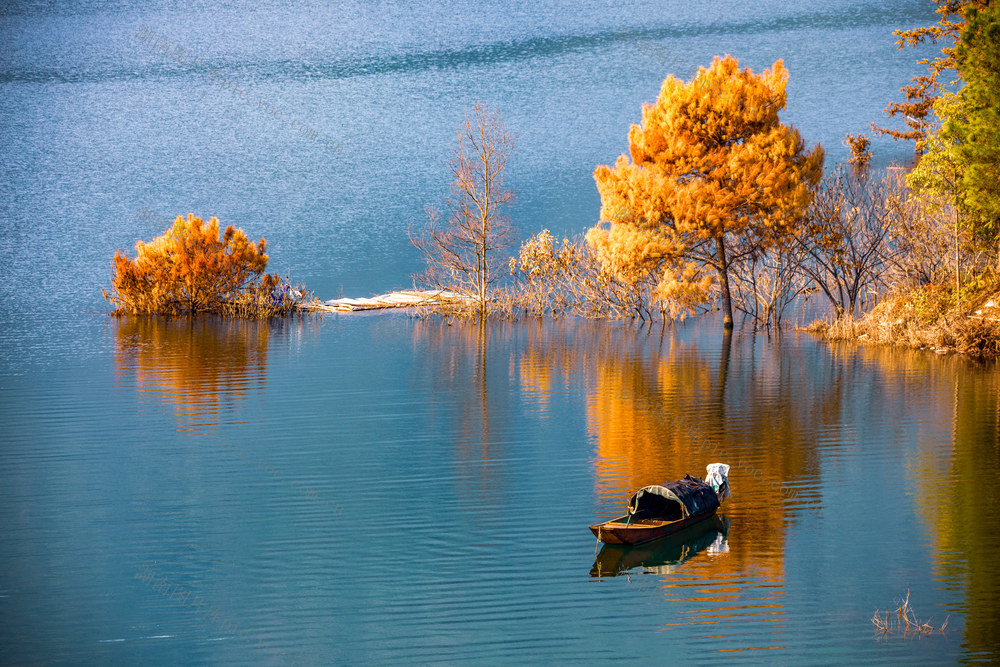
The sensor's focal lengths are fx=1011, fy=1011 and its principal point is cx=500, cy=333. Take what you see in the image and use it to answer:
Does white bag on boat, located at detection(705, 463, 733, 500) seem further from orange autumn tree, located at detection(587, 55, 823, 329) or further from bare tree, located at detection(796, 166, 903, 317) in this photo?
bare tree, located at detection(796, 166, 903, 317)

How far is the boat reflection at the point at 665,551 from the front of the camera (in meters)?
8.12

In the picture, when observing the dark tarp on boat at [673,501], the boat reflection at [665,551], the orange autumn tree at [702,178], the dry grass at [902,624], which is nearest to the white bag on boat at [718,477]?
the dark tarp on boat at [673,501]

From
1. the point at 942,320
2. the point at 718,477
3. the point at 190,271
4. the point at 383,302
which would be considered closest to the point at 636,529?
the point at 718,477

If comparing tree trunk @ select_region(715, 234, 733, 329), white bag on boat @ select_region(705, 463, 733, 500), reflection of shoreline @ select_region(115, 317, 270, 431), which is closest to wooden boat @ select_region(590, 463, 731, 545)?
white bag on boat @ select_region(705, 463, 733, 500)

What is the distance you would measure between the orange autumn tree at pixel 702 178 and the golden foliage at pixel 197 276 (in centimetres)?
1292

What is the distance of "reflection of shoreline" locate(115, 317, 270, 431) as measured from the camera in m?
16.6

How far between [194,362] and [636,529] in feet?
50.4

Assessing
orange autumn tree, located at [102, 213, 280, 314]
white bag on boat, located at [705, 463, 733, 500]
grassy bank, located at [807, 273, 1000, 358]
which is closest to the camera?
white bag on boat, located at [705, 463, 733, 500]

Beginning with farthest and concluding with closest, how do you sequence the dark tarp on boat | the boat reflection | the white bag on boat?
the white bag on boat, the dark tarp on boat, the boat reflection

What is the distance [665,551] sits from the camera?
862 cm

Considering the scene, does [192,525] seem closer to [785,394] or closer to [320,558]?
[320,558]

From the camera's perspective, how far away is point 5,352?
25359mm

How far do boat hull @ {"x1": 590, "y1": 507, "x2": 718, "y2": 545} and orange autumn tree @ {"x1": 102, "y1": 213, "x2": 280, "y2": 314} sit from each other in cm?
2789

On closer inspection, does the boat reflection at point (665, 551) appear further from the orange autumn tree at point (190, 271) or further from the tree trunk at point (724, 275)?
the orange autumn tree at point (190, 271)
